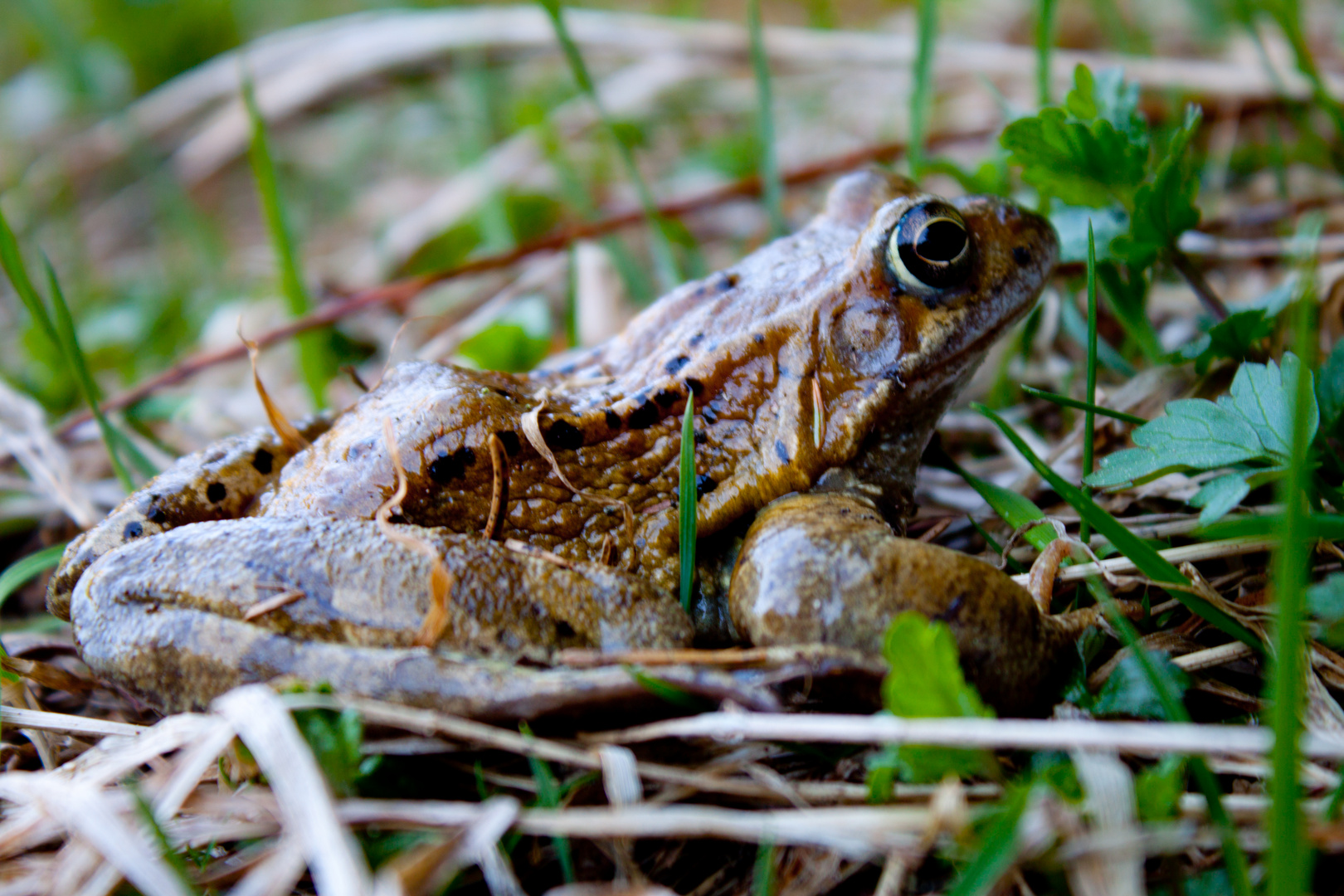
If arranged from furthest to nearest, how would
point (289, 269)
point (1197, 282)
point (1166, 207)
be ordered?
point (289, 269)
point (1197, 282)
point (1166, 207)

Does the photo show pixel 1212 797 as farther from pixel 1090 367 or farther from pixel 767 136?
pixel 767 136

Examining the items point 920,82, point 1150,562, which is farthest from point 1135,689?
point 920,82

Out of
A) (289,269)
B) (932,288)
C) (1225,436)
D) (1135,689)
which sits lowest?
(1135,689)

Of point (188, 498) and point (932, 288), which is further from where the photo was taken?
point (932, 288)

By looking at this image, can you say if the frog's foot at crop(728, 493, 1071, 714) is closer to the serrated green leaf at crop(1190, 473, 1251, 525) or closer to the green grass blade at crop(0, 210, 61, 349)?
the serrated green leaf at crop(1190, 473, 1251, 525)

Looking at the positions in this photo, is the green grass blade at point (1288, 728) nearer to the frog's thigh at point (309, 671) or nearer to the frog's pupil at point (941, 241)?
the frog's thigh at point (309, 671)

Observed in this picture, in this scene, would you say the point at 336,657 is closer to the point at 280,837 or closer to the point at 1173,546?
the point at 280,837

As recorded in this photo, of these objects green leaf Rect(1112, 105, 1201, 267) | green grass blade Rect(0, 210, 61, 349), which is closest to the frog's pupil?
green leaf Rect(1112, 105, 1201, 267)
